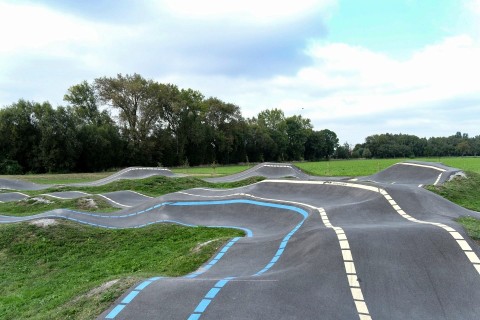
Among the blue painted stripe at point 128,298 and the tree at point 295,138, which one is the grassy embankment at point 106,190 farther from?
the tree at point 295,138

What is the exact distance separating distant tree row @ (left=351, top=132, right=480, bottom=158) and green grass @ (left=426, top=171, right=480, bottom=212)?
106 metres

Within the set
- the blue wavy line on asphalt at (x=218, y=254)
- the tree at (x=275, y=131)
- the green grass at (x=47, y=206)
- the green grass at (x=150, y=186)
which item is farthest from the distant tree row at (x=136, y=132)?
the blue wavy line on asphalt at (x=218, y=254)

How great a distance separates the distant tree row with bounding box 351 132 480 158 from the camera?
120125mm

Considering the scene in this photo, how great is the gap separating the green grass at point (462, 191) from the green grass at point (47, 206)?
16359 mm

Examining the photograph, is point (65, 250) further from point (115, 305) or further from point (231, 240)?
point (115, 305)

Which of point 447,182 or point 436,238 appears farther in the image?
point 447,182

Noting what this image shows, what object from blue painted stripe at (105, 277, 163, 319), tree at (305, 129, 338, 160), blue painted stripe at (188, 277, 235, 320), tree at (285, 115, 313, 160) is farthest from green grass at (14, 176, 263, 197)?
tree at (305, 129, 338, 160)

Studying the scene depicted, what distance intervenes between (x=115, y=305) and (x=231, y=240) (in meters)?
5.04

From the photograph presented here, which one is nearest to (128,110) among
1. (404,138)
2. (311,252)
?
(311,252)

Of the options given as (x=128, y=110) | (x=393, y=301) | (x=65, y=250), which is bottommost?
(x=65, y=250)

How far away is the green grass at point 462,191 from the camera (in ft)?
53.9

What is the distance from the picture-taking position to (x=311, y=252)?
7.64 meters

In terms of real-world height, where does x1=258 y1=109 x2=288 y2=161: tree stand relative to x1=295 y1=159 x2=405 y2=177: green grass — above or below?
above

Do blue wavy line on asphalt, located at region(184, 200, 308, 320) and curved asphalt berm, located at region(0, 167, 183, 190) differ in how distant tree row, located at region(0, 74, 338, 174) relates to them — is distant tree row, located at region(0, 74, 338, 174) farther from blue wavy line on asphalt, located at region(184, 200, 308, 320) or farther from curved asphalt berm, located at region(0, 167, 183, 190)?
blue wavy line on asphalt, located at region(184, 200, 308, 320)
